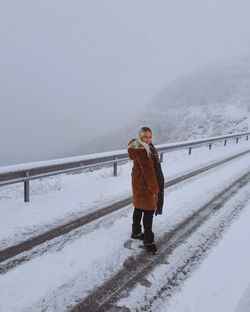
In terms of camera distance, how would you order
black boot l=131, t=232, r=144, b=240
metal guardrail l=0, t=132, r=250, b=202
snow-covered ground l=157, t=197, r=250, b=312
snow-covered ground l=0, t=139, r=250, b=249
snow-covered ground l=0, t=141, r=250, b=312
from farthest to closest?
metal guardrail l=0, t=132, r=250, b=202 → snow-covered ground l=0, t=139, r=250, b=249 → black boot l=131, t=232, r=144, b=240 → snow-covered ground l=0, t=141, r=250, b=312 → snow-covered ground l=157, t=197, r=250, b=312

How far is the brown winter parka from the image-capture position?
3.32 meters

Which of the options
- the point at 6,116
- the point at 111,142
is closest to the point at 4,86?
the point at 6,116

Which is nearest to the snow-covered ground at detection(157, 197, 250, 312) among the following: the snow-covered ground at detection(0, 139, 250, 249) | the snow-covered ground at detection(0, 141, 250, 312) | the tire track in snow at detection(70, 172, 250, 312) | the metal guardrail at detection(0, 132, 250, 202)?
the snow-covered ground at detection(0, 141, 250, 312)

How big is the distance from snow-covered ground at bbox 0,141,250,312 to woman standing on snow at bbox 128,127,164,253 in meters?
0.57

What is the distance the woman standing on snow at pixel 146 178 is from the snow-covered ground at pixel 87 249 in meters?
0.57

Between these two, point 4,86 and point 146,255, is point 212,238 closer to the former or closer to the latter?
point 146,255

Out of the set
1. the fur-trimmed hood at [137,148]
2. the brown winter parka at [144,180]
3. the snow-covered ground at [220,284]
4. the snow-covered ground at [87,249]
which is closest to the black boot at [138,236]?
the snow-covered ground at [87,249]

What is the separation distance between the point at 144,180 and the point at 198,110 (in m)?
34.8

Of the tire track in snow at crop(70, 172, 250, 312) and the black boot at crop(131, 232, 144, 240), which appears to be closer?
the tire track in snow at crop(70, 172, 250, 312)

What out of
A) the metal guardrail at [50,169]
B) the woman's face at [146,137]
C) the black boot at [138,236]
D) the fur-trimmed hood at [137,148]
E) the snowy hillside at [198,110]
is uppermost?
the snowy hillside at [198,110]

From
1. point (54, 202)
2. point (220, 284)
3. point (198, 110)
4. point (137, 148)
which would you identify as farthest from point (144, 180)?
point (198, 110)

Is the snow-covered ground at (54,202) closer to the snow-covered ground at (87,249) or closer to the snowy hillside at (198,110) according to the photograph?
the snow-covered ground at (87,249)

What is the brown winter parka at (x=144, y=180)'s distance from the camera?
3318 millimetres

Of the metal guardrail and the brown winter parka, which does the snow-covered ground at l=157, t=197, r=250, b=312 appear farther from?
the metal guardrail
